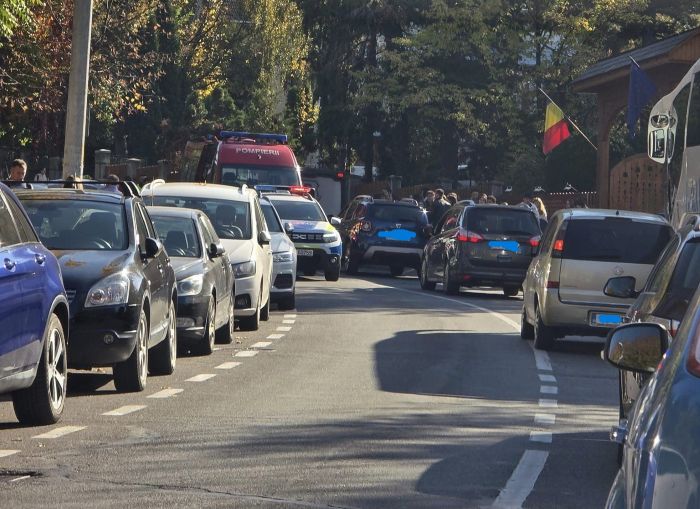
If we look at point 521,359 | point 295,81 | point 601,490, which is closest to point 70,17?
point 521,359

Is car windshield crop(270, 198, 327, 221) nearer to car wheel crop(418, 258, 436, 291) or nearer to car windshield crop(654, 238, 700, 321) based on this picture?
car wheel crop(418, 258, 436, 291)

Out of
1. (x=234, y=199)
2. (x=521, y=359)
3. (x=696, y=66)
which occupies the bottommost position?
(x=521, y=359)

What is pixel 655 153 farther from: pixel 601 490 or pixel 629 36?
pixel 629 36

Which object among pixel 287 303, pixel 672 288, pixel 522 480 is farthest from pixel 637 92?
pixel 522 480

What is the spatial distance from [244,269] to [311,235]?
12.6 meters

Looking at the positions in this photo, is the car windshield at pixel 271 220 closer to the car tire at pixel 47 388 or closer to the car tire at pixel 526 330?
the car tire at pixel 526 330

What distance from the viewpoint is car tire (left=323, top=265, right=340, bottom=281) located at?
3306 cm

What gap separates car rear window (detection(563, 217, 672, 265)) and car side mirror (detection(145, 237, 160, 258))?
614 cm

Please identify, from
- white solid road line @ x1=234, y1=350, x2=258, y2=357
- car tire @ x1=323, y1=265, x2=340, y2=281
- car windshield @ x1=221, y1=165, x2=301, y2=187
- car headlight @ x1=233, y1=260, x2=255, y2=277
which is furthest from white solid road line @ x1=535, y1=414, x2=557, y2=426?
car windshield @ x1=221, y1=165, x2=301, y2=187

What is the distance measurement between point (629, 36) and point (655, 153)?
3056cm

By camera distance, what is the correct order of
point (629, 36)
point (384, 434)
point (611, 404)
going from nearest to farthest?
1. point (384, 434)
2. point (611, 404)
3. point (629, 36)

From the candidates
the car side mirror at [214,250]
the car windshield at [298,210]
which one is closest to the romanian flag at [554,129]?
the car windshield at [298,210]

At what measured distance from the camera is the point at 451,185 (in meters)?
63.9

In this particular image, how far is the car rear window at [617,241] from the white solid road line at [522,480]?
8466 millimetres
